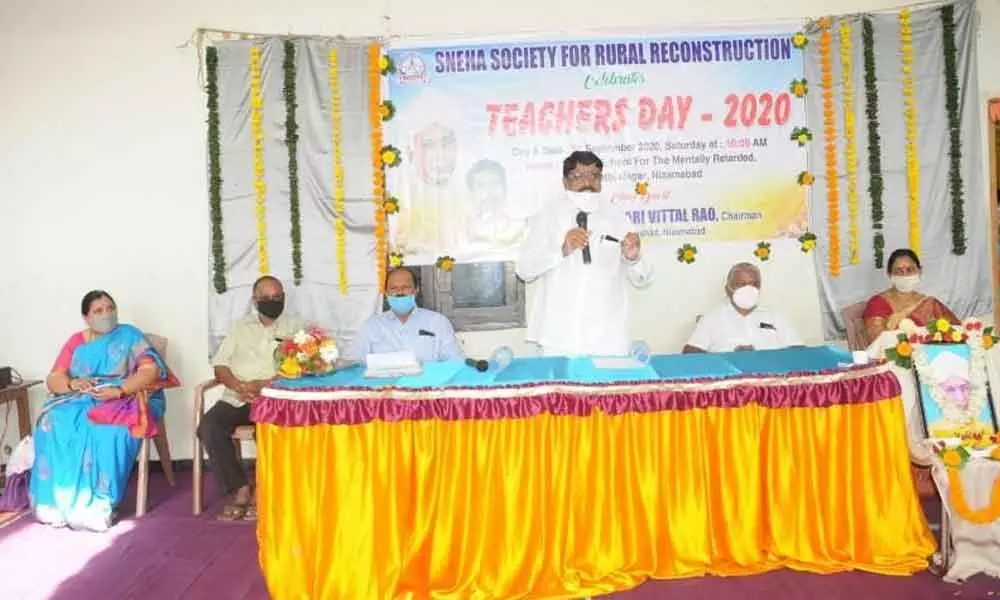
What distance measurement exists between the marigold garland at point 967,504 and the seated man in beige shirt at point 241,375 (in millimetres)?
3305

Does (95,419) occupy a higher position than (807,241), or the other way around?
(807,241)

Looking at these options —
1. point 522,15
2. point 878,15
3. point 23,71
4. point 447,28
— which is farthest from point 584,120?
point 23,71

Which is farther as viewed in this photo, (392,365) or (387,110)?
Result: (387,110)

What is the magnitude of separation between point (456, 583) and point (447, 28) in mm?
3484

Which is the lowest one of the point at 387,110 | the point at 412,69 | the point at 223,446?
the point at 223,446

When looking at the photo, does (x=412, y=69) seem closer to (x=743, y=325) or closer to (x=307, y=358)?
(x=307, y=358)

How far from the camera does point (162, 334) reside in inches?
189

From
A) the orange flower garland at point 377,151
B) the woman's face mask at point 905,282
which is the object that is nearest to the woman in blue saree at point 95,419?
the orange flower garland at point 377,151

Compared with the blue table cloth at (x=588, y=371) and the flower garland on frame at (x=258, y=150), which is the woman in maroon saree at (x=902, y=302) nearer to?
the blue table cloth at (x=588, y=371)

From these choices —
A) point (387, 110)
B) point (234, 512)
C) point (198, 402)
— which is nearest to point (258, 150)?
point (387, 110)

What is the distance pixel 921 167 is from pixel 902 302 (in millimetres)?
990

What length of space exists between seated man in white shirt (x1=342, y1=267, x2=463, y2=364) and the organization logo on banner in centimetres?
147

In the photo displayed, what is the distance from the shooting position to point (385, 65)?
4.62 meters

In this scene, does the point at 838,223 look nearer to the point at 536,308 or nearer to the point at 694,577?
the point at 536,308
